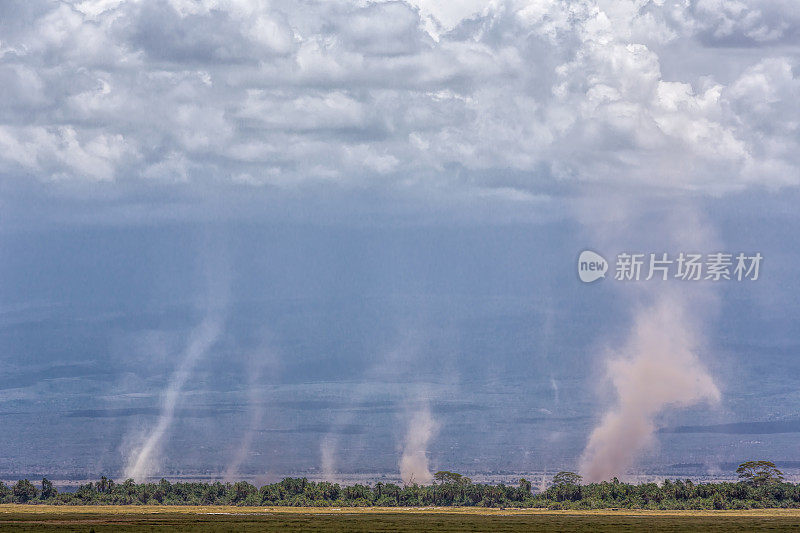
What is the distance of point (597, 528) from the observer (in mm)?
126062

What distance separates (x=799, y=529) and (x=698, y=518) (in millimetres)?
14275

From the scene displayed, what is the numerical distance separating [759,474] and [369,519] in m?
47.9

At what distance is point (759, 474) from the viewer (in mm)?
159500

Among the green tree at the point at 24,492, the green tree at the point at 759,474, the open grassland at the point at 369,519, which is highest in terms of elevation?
the green tree at the point at 759,474

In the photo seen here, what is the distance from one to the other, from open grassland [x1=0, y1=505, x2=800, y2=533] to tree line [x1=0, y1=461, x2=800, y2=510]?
14.6 feet

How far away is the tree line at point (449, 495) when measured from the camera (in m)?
151

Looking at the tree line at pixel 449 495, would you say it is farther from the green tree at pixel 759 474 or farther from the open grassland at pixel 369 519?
the open grassland at pixel 369 519

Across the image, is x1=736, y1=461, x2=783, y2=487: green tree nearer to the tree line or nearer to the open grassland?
the tree line

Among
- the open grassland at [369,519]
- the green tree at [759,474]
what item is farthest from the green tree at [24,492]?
the green tree at [759,474]

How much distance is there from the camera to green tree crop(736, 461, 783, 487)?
516 feet

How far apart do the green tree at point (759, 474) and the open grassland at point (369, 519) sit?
12349mm

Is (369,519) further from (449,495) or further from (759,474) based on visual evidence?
(759,474)

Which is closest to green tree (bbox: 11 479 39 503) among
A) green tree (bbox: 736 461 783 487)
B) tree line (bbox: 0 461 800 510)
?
tree line (bbox: 0 461 800 510)

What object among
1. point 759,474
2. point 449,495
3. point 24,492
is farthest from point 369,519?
point 759,474
